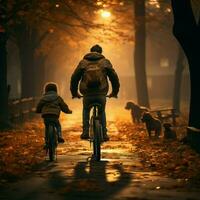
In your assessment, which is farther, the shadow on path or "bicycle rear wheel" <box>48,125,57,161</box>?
"bicycle rear wheel" <box>48,125,57,161</box>

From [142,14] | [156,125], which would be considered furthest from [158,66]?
[156,125]

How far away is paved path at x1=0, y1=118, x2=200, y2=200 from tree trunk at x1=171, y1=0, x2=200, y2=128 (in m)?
3.73

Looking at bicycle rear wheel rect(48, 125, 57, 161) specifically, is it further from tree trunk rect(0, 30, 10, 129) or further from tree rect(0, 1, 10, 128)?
tree trunk rect(0, 30, 10, 129)

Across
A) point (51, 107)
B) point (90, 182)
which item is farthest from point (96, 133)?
point (90, 182)

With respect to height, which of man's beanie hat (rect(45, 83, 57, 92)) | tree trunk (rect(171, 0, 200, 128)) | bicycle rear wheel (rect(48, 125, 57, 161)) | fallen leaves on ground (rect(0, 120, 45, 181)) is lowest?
fallen leaves on ground (rect(0, 120, 45, 181))

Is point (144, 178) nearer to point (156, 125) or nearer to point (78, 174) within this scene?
point (78, 174)

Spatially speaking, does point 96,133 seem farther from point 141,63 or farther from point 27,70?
point 27,70

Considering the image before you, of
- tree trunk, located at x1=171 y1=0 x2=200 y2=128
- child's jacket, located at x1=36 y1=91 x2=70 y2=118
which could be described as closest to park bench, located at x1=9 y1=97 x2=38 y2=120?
tree trunk, located at x1=171 y1=0 x2=200 y2=128

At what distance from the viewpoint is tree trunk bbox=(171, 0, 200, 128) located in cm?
1552

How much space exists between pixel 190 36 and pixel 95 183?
286 inches

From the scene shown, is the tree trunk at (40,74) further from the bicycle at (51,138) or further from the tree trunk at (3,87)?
the bicycle at (51,138)

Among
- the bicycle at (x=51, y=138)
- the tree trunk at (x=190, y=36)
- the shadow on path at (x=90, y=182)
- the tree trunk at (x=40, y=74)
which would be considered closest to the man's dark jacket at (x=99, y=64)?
the bicycle at (x=51, y=138)

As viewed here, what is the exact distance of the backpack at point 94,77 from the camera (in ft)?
39.7

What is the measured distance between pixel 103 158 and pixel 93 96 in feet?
4.87
